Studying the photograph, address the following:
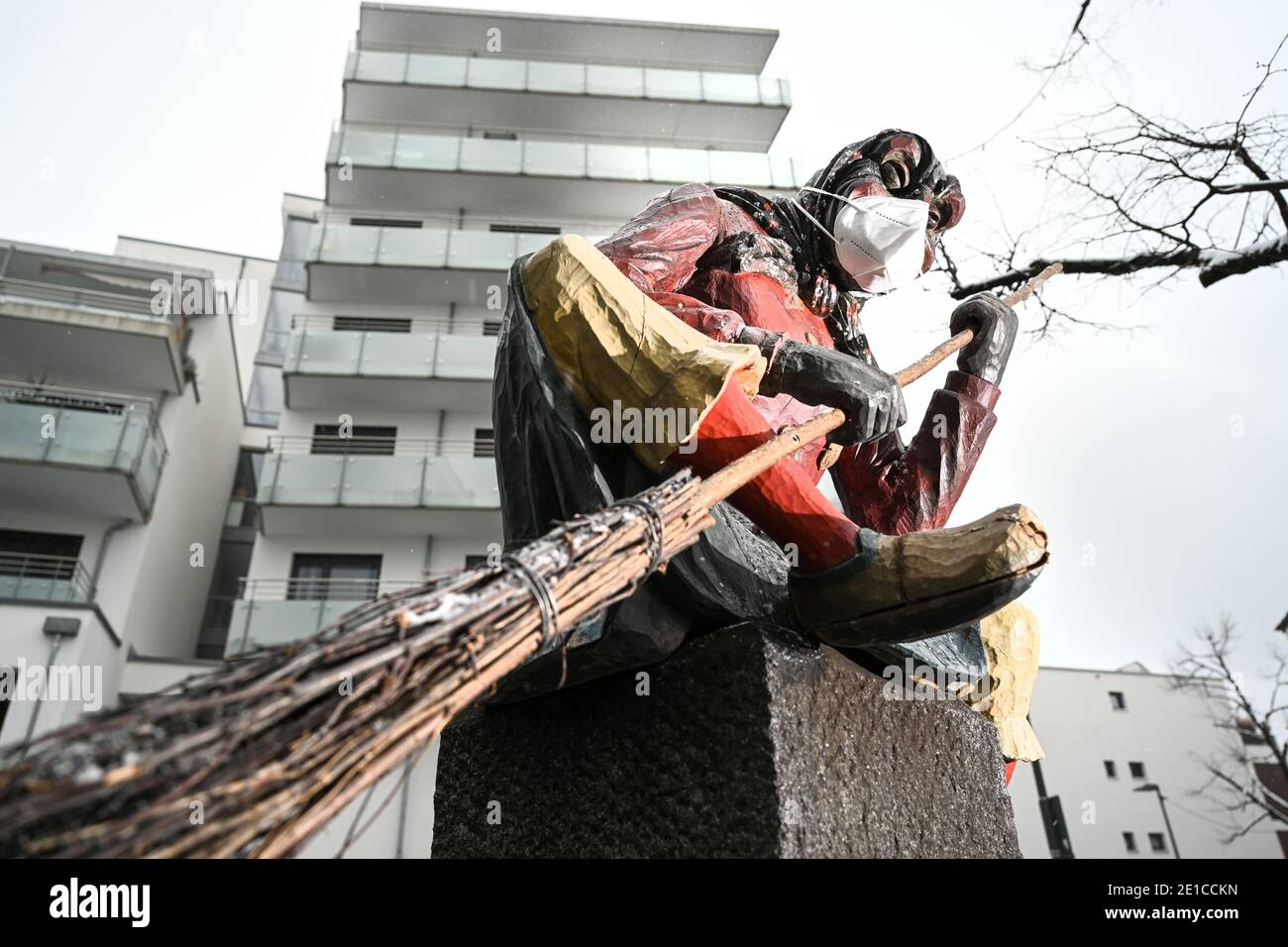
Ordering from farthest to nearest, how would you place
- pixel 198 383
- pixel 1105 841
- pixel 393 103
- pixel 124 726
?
pixel 1105 841 → pixel 393 103 → pixel 198 383 → pixel 124 726

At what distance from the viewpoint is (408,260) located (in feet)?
57.8

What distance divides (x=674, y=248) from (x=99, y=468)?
14.0 meters

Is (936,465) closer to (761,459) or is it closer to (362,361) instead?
(761,459)

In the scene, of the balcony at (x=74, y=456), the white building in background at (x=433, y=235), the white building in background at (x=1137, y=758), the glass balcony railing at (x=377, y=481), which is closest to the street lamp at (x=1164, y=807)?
the white building in background at (x=1137, y=758)

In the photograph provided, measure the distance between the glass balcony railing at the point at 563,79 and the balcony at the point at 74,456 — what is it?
9.16 metres

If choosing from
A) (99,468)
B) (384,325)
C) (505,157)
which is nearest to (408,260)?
(384,325)

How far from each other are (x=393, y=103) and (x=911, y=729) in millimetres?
20866

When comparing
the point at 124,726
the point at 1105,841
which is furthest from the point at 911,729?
the point at 1105,841

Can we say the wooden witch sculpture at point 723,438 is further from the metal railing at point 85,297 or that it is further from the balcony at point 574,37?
the balcony at point 574,37

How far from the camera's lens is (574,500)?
1725 millimetres

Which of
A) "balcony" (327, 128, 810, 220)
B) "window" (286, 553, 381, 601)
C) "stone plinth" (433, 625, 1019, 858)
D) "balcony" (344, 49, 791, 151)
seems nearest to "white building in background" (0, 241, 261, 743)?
"window" (286, 553, 381, 601)

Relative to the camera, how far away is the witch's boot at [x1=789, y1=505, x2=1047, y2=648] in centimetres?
147

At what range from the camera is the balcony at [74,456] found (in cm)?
1339
